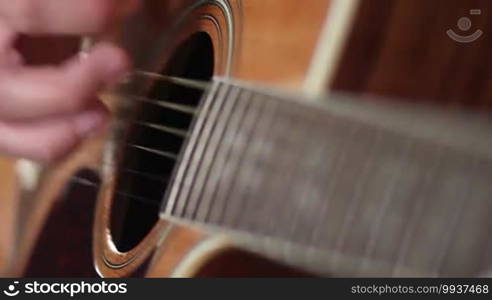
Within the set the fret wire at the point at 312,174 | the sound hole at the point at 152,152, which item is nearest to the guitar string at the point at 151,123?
the sound hole at the point at 152,152

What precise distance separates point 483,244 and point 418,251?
0.03 meters

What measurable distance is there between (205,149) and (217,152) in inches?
0.4

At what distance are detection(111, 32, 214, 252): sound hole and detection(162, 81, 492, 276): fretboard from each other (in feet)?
0.20

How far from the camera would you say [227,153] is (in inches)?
15.1

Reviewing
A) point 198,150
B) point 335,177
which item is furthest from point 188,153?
point 335,177

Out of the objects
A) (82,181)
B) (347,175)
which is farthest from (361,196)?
(82,181)

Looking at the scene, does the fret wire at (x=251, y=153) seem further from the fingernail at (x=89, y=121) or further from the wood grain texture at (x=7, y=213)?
the wood grain texture at (x=7, y=213)

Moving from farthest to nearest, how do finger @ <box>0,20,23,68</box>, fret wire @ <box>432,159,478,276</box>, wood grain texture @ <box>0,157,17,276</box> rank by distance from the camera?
wood grain texture @ <box>0,157,17,276</box>, finger @ <box>0,20,23,68</box>, fret wire @ <box>432,159,478,276</box>

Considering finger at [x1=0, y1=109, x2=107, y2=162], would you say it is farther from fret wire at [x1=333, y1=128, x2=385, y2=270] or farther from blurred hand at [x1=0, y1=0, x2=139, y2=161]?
fret wire at [x1=333, y1=128, x2=385, y2=270]

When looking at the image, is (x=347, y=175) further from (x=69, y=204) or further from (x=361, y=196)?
(x=69, y=204)

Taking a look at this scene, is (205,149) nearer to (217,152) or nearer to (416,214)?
(217,152)

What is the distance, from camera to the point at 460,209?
310mm

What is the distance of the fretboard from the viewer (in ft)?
1.03

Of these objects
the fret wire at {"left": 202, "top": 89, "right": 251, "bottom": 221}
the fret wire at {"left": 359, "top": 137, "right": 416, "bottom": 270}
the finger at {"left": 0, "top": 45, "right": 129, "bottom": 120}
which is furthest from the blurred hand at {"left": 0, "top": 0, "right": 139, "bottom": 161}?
the fret wire at {"left": 359, "top": 137, "right": 416, "bottom": 270}
